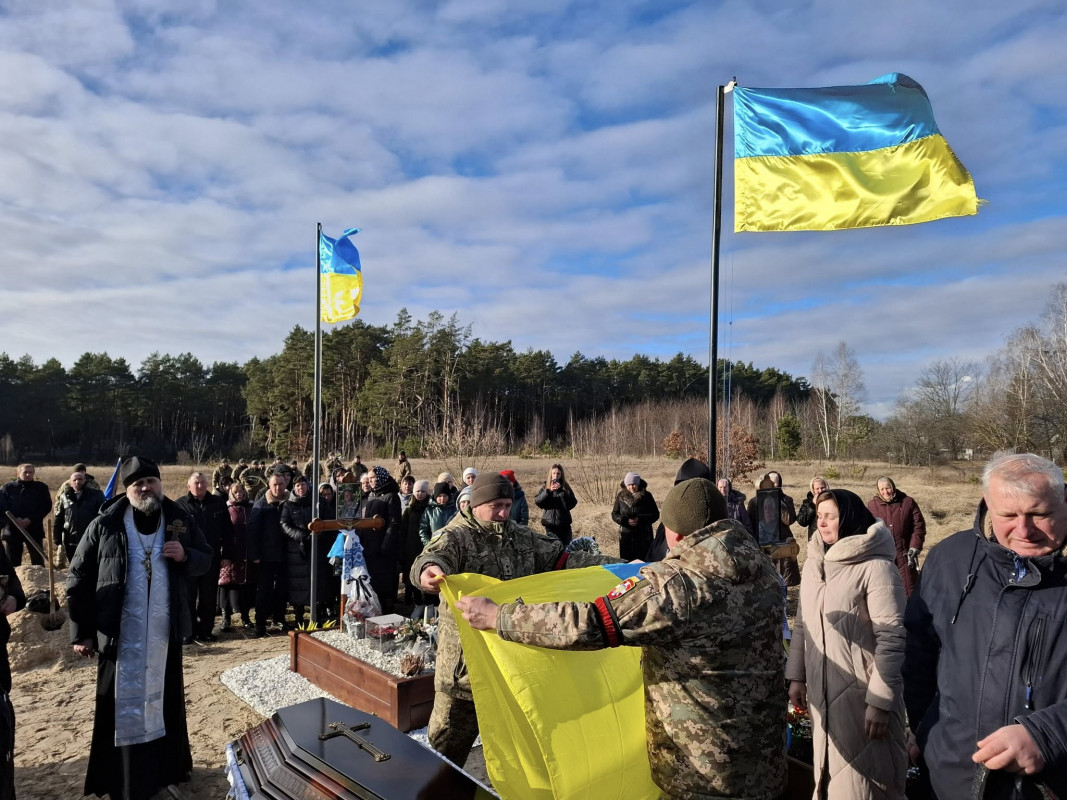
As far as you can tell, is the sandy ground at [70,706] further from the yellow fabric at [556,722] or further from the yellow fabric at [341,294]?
the yellow fabric at [341,294]

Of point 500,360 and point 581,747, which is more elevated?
point 500,360

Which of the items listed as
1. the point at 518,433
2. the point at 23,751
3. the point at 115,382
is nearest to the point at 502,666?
the point at 23,751

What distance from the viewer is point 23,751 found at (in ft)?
16.9

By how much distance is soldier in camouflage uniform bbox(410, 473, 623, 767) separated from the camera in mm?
3365

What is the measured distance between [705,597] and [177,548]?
3422 mm

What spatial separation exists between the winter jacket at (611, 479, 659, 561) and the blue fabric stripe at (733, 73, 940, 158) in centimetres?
513

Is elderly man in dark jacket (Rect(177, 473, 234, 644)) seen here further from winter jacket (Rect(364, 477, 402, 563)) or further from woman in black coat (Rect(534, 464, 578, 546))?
woman in black coat (Rect(534, 464, 578, 546))

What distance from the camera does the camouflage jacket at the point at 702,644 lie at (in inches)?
83.4

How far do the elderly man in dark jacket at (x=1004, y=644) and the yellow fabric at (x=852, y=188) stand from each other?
10.6 ft

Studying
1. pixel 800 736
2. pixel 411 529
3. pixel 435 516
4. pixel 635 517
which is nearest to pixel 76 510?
pixel 411 529

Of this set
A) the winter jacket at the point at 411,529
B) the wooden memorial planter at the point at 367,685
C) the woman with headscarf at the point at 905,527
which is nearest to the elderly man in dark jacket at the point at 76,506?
the winter jacket at the point at 411,529

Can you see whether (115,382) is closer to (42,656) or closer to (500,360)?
(500,360)

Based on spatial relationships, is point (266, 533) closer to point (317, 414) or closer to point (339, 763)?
point (317, 414)

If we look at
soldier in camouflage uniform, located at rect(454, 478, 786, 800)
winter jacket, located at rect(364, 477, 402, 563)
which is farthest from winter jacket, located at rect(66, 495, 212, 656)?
winter jacket, located at rect(364, 477, 402, 563)
